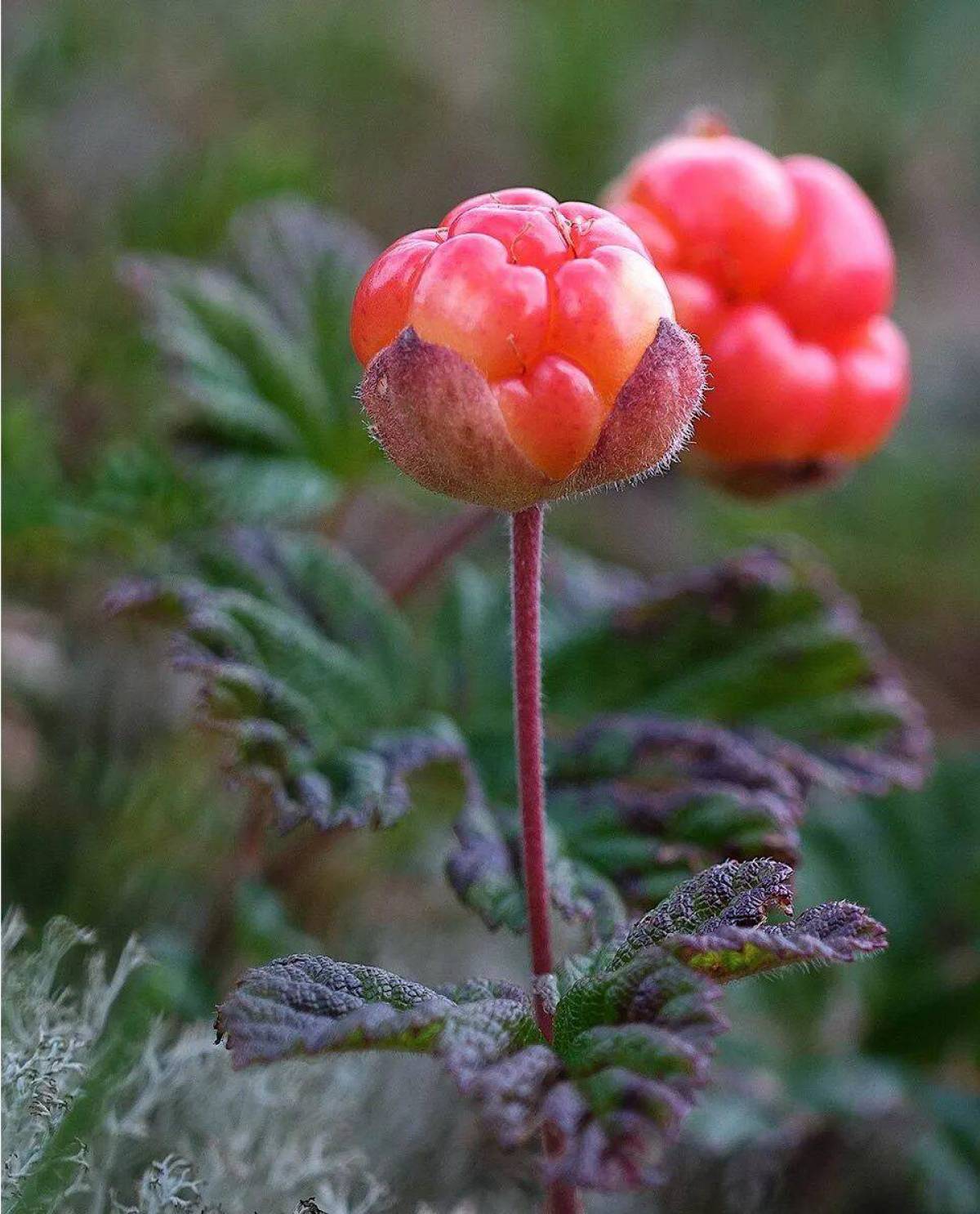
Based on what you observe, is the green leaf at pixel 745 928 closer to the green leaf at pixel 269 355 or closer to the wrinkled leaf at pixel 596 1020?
the wrinkled leaf at pixel 596 1020

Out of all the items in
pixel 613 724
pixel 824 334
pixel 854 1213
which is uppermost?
pixel 824 334

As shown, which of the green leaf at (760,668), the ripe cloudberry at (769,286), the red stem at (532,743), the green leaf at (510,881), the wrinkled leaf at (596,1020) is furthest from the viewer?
the green leaf at (760,668)

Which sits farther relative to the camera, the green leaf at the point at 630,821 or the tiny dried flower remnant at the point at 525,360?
the green leaf at the point at 630,821

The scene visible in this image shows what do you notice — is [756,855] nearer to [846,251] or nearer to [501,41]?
[846,251]

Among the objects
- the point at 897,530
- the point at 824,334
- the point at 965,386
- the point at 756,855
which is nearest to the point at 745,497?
the point at 824,334

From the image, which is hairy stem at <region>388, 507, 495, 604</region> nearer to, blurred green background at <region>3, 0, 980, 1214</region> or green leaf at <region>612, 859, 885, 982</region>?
blurred green background at <region>3, 0, 980, 1214</region>

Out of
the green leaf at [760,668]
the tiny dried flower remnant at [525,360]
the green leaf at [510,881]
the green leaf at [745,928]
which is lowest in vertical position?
the green leaf at [510,881]

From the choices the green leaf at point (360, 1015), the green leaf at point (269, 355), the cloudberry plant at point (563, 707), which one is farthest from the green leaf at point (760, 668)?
the green leaf at point (360, 1015)

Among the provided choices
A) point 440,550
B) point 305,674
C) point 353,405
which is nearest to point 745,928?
point 305,674
